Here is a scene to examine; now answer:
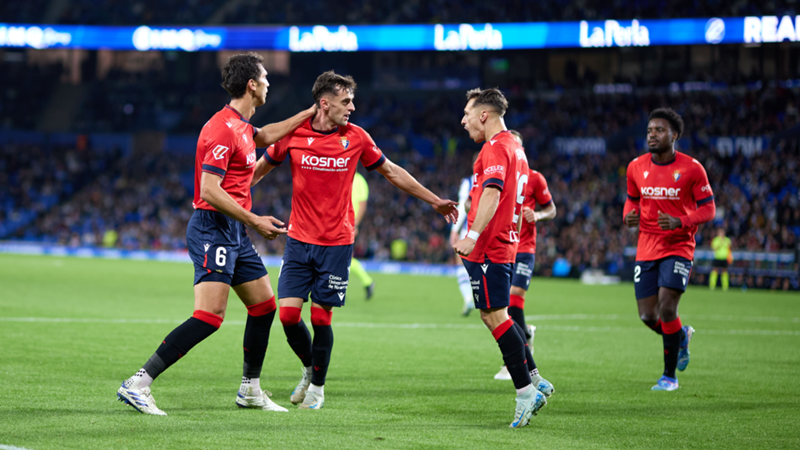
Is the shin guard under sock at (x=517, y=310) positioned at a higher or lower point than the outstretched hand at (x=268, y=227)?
lower

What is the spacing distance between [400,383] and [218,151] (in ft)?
9.64

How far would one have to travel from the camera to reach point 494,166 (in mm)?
5707

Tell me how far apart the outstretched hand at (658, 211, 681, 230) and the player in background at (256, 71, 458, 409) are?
10.2 ft

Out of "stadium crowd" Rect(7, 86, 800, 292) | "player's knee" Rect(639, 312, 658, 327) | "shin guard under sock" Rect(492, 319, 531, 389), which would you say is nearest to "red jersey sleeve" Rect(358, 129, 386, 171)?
"shin guard under sock" Rect(492, 319, 531, 389)

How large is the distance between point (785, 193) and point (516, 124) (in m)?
13.6

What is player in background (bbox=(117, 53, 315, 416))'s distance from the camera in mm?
5512

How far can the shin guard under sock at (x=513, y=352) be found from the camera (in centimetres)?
566

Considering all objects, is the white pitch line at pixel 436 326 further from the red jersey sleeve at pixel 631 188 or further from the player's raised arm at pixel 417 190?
the player's raised arm at pixel 417 190

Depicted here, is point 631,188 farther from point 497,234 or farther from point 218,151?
point 218,151

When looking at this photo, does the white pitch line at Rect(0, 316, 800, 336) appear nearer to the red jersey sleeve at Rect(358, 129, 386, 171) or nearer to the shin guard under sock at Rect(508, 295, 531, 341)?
the shin guard under sock at Rect(508, 295, 531, 341)

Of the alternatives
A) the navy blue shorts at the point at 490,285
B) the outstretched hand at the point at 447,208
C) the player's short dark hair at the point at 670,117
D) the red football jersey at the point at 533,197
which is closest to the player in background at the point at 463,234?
the red football jersey at the point at 533,197

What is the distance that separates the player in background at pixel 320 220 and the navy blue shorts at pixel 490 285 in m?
1.07

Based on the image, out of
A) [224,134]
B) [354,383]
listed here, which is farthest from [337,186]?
[354,383]

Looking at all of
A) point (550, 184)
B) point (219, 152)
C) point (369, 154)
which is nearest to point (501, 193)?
point (369, 154)
